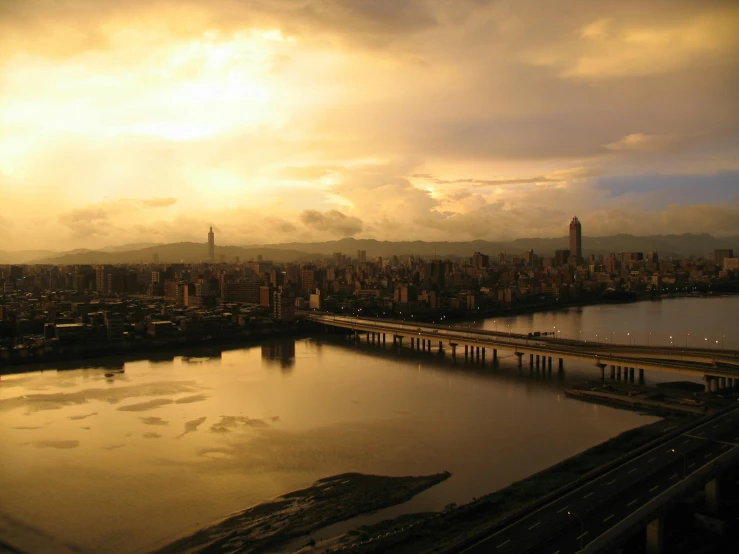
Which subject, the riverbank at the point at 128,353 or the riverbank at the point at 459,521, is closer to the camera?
the riverbank at the point at 459,521

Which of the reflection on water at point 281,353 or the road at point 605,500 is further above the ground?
the road at point 605,500

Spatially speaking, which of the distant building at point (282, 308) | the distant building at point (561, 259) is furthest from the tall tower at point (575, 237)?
the distant building at point (282, 308)

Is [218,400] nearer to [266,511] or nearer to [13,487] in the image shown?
[13,487]

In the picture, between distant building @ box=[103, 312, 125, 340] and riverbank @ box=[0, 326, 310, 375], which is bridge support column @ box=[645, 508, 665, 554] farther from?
distant building @ box=[103, 312, 125, 340]

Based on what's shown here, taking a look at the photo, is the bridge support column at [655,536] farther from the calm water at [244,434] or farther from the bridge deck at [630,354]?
the bridge deck at [630,354]

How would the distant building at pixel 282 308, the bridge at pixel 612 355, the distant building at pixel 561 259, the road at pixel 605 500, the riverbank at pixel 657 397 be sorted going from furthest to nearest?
the distant building at pixel 561 259 → the distant building at pixel 282 308 → the bridge at pixel 612 355 → the riverbank at pixel 657 397 → the road at pixel 605 500

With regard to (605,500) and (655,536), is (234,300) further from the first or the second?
(655,536)

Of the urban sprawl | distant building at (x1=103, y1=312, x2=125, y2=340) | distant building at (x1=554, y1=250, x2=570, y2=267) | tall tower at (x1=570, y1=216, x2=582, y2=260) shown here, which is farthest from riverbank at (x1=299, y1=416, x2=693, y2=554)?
tall tower at (x1=570, y1=216, x2=582, y2=260)
